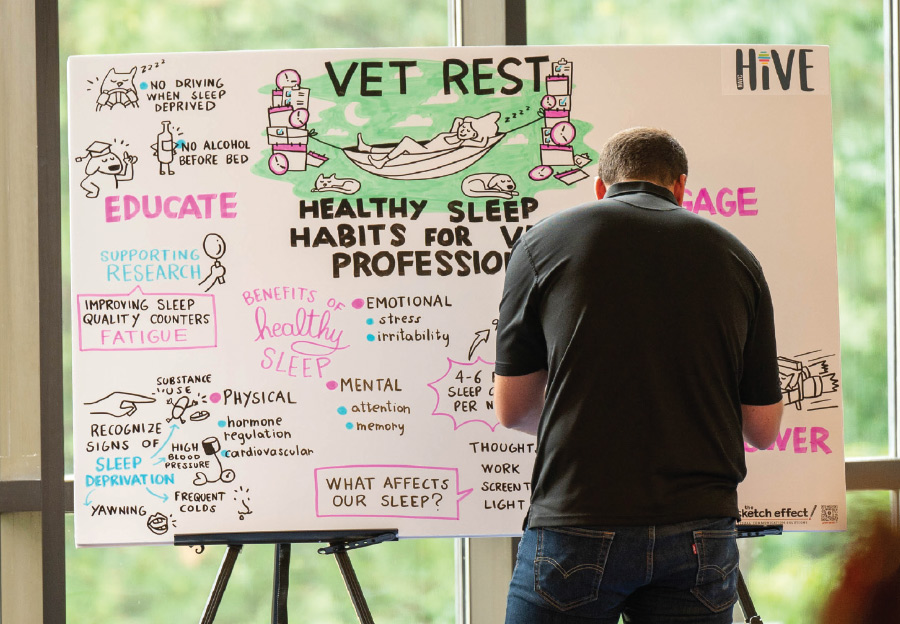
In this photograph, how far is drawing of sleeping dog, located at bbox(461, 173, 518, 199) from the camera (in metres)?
2.32

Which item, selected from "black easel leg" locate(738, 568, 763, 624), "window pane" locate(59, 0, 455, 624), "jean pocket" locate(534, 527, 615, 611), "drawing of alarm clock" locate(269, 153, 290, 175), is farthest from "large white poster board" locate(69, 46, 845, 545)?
"jean pocket" locate(534, 527, 615, 611)

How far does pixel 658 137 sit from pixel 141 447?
1.67 m

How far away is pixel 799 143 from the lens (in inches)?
92.6

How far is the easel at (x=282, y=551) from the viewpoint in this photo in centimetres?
→ 215

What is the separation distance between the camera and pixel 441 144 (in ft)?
7.61

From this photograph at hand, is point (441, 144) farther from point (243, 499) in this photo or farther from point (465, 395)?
point (243, 499)

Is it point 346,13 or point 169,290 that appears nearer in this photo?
point 169,290

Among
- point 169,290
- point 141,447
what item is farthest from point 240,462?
point 169,290

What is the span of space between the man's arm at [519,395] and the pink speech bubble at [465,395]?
22.6 inches

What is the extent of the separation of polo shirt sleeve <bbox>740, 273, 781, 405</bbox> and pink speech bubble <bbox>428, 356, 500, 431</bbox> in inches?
32.7

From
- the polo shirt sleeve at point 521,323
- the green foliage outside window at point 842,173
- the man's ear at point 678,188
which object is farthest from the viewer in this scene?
the green foliage outside window at point 842,173

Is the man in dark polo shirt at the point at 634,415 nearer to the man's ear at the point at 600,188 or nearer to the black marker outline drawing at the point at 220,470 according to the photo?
the man's ear at the point at 600,188

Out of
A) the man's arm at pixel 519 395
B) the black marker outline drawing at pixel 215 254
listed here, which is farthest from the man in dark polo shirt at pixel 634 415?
the black marker outline drawing at pixel 215 254

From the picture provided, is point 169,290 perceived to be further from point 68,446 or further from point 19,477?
point 19,477
